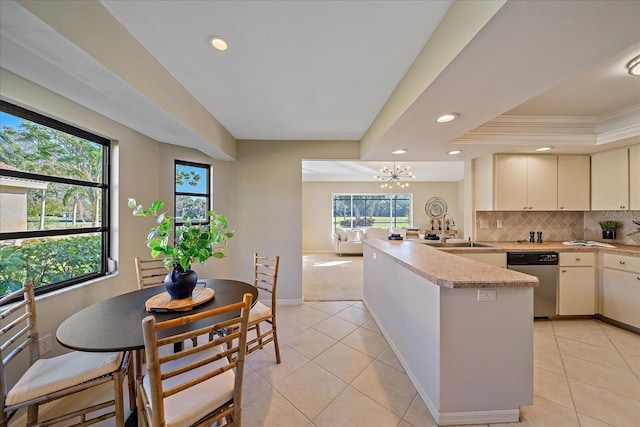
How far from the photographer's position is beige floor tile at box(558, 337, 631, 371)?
6.46ft

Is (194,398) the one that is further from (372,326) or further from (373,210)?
(373,210)

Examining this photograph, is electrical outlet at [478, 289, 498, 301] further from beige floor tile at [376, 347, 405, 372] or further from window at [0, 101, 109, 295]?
window at [0, 101, 109, 295]

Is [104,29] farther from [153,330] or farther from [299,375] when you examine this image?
[299,375]

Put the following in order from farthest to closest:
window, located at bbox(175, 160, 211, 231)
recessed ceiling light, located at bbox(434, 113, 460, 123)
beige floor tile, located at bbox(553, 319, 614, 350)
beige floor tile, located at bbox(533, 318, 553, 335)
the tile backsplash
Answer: the tile backsplash
window, located at bbox(175, 160, 211, 231)
beige floor tile, located at bbox(533, 318, 553, 335)
beige floor tile, located at bbox(553, 319, 614, 350)
recessed ceiling light, located at bbox(434, 113, 460, 123)

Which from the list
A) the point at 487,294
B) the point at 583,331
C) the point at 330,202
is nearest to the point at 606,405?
the point at 487,294

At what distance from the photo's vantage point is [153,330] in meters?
0.87

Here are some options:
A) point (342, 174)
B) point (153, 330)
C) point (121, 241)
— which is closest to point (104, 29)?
point (153, 330)

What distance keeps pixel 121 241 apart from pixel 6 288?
32.7 inches

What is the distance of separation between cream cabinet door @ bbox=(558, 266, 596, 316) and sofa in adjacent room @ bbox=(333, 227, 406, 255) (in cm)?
442

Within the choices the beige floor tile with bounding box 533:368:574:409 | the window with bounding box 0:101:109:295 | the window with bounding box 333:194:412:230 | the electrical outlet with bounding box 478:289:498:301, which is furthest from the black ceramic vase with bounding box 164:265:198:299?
the window with bounding box 333:194:412:230

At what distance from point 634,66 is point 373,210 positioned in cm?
702

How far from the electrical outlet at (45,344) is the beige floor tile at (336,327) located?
2225 mm

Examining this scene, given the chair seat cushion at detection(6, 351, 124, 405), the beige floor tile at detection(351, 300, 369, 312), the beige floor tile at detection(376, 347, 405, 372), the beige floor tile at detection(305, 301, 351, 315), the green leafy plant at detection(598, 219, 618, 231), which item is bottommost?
the beige floor tile at detection(305, 301, 351, 315)

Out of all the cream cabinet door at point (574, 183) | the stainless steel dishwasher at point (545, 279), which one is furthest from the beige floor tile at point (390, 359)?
the cream cabinet door at point (574, 183)
